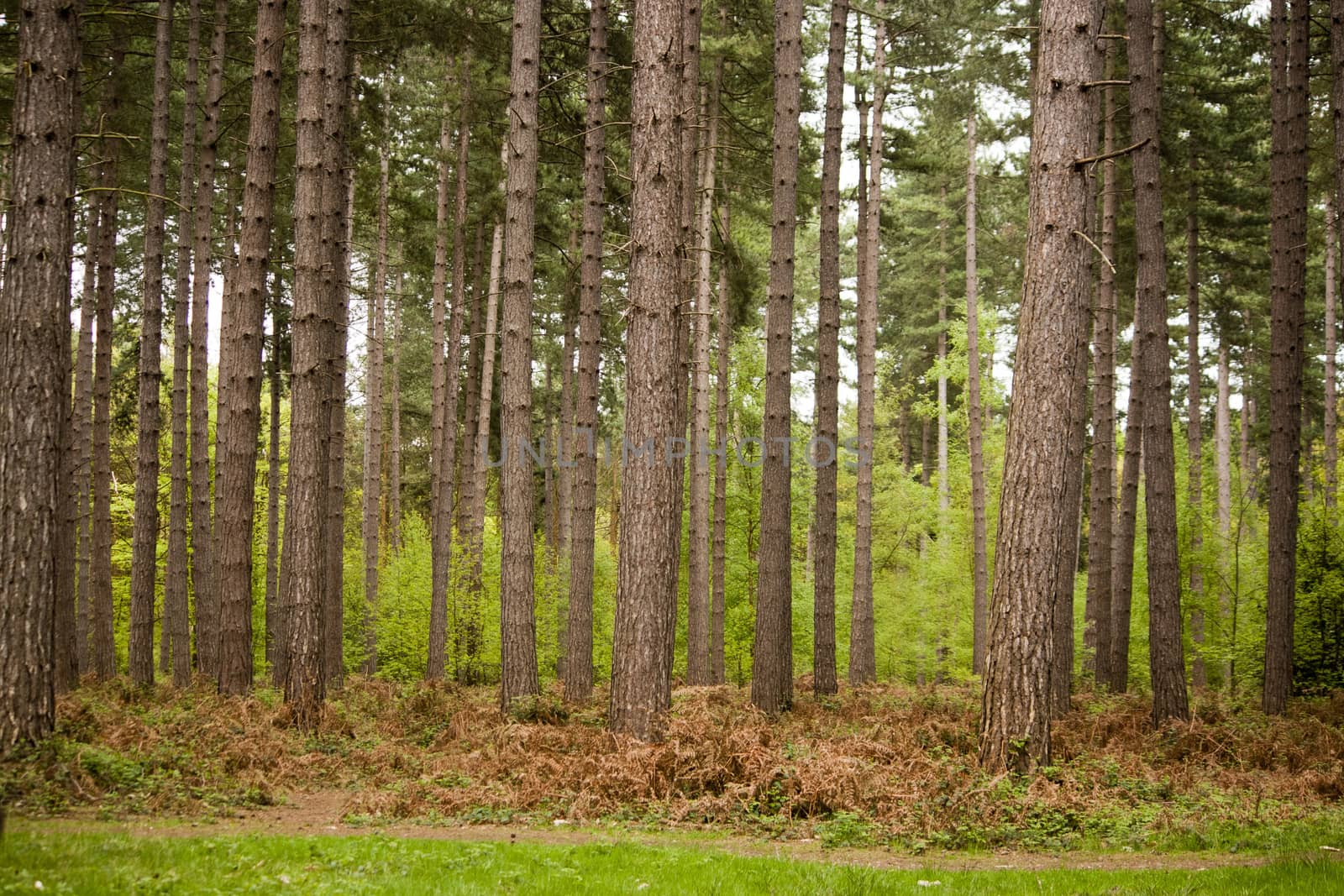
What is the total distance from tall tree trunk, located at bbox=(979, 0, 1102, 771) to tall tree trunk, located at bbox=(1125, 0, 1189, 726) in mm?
4680

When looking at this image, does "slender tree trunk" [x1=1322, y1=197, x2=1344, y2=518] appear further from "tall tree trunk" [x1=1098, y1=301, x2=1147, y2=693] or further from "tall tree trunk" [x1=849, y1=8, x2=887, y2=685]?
"tall tree trunk" [x1=849, y1=8, x2=887, y2=685]

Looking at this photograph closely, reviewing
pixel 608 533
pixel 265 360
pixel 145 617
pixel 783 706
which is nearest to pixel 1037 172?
pixel 783 706

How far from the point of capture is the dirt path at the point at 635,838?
21.8 feet

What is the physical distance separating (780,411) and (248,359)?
24.0 ft

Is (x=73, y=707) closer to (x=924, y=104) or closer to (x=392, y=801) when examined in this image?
(x=392, y=801)

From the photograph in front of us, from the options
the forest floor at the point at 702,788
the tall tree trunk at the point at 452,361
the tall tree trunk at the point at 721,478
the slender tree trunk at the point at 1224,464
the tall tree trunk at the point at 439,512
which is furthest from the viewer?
the slender tree trunk at the point at 1224,464

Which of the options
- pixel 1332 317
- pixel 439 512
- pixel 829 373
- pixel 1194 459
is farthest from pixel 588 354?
pixel 1332 317

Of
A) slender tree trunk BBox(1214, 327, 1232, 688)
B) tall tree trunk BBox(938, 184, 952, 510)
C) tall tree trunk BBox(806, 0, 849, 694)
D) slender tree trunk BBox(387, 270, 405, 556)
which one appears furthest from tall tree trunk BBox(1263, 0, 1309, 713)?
slender tree trunk BBox(387, 270, 405, 556)

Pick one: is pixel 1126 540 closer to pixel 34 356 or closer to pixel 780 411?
pixel 780 411

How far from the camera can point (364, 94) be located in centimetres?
1734

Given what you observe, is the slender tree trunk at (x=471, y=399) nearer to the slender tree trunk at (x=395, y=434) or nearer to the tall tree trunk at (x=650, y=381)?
the slender tree trunk at (x=395, y=434)

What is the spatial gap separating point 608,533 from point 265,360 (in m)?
18.9

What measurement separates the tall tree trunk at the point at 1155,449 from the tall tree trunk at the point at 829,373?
425 cm

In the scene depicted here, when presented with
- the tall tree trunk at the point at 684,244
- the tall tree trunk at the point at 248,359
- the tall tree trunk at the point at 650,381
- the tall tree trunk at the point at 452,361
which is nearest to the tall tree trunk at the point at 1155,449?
the tall tree trunk at the point at 684,244
